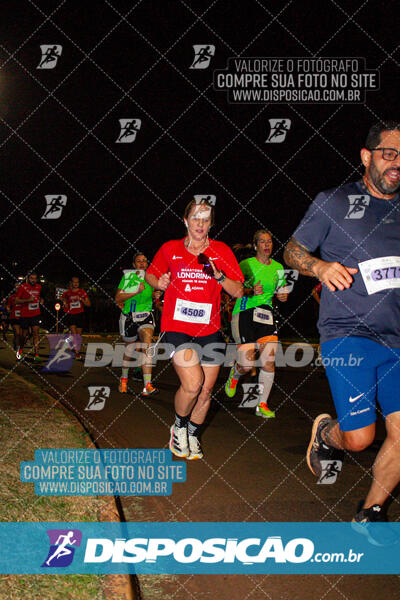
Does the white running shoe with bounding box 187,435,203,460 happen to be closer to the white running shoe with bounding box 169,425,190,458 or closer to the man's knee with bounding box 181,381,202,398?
the white running shoe with bounding box 169,425,190,458

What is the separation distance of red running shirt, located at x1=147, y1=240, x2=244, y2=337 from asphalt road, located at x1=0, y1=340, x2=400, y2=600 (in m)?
1.27

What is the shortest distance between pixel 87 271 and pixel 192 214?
6233 centimetres

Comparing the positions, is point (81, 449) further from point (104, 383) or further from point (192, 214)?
point (104, 383)

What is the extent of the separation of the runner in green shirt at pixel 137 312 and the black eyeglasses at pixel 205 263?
4270 mm

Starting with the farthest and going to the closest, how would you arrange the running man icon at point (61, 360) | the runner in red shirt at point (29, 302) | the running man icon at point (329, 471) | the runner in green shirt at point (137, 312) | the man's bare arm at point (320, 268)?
the runner in red shirt at point (29, 302) → the running man icon at point (61, 360) → the runner in green shirt at point (137, 312) → the running man icon at point (329, 471) → the man's bare arm at point (320, 268)

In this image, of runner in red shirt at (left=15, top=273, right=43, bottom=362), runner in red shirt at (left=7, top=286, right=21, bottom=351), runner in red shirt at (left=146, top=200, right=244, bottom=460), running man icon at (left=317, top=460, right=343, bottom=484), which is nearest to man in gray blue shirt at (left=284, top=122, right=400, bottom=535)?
running man icon at (left=317, top=460, right=343, bottom=484)

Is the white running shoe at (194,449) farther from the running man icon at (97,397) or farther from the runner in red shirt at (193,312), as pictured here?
the running man icon at (97,397)

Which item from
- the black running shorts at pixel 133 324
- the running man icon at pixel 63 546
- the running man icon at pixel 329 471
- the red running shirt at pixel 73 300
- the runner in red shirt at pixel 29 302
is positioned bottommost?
the runner in red shirt at pixel 29 302

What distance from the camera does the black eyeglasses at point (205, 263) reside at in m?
5.45

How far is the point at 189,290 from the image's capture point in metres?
5.84

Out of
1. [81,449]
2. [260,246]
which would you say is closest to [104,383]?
[260,246]

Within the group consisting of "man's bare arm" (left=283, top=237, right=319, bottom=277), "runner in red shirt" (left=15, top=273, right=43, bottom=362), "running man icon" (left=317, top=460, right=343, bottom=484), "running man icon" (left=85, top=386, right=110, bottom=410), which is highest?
"man's bare arm" (left=283, top=237, right=319, bottom=277)

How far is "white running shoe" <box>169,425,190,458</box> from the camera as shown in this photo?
5.98 meters

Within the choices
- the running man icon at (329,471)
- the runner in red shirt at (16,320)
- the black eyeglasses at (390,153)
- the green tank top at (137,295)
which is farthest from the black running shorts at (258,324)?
the runner in red shirt at (16,320)
